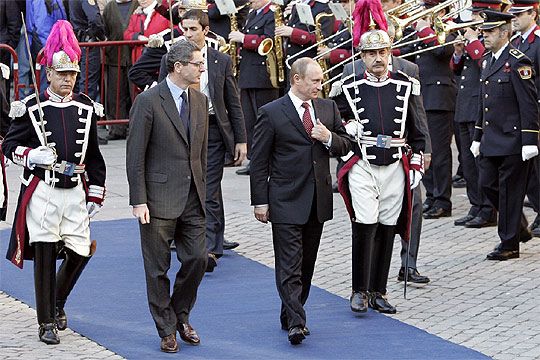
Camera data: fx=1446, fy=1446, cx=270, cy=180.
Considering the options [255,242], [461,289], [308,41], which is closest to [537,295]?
[461,289]

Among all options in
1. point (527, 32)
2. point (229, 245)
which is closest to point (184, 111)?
point (229, 245)

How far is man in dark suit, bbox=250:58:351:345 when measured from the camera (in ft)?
31.4

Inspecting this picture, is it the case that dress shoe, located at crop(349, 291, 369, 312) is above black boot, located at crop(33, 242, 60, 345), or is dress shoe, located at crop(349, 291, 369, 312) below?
below

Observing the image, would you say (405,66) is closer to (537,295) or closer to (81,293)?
(537,295)

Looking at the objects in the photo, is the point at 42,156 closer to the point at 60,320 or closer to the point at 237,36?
the point at 60,320

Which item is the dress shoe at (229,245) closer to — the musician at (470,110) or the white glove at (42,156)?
the musician at (470,110)

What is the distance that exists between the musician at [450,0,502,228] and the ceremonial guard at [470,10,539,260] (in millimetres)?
1081

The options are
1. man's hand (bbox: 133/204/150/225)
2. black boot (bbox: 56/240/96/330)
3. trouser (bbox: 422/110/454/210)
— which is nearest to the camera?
man's hand (bbox: 133/204/150/225)

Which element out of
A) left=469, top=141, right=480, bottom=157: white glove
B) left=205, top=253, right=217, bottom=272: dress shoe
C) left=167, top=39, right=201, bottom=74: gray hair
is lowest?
left=205, top=253, right=217, bottom=272: dress shoe

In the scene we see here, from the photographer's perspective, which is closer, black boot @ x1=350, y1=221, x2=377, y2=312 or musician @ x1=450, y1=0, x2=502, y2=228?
black boot @ x1=350, y1=221, x2=377, y2=312

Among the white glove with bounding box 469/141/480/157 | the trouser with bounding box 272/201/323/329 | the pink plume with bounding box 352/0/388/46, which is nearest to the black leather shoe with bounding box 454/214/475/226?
the white glove with bounding box 469/141/480/157

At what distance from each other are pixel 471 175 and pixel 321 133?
4.50 meters

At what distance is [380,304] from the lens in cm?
1037

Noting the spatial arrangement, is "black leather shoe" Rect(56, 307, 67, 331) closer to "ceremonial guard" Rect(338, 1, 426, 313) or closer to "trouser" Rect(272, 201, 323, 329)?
"trouser" Rect(272, 201, 323, 329)
